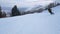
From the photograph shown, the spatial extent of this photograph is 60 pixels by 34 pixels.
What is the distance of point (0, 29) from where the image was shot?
4.73ft

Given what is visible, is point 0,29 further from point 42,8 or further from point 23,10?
point 42,8

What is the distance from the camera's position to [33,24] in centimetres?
148

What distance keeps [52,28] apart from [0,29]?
0.68m

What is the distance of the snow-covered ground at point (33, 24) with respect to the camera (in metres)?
1.42

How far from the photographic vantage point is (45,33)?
55.1 inches

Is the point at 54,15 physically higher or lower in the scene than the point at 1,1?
lower

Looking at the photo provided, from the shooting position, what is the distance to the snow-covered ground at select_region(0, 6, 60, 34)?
4.67 feet

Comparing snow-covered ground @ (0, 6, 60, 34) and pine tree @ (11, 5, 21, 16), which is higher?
pine tree @ (11, 5, 21, 16)

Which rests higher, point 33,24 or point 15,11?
point 15,11

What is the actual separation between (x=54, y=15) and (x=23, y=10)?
44cm

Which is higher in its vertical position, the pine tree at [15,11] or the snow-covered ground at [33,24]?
the pine tree at [15,11]

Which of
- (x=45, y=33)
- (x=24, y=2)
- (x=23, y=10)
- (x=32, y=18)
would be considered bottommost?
(x=45, y=33)

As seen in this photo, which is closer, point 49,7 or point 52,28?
point 52,28

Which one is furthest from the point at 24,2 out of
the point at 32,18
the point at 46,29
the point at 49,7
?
the point at 46,29
